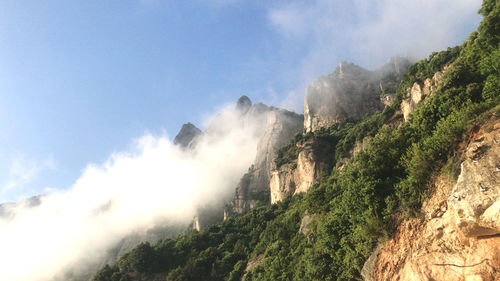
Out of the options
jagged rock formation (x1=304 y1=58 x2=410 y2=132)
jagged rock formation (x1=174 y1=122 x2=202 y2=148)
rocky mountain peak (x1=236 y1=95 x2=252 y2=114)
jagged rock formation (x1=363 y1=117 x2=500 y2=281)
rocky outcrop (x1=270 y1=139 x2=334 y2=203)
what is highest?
rocky mountain peak (x1=236 y1=95 x2=252 y2=114)

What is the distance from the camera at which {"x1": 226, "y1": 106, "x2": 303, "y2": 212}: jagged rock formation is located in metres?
90.1

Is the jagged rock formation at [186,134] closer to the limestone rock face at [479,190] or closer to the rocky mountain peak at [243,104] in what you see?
the rocky mountain peak at [243,104]

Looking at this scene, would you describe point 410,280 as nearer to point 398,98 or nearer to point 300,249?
point 300,249

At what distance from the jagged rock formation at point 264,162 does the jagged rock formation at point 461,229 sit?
69095mm

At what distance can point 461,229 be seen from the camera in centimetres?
1052

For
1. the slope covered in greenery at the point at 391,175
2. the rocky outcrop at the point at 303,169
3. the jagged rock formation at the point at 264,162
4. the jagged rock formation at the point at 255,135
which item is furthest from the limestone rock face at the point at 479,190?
the jagged rock formation at the point at 255,135

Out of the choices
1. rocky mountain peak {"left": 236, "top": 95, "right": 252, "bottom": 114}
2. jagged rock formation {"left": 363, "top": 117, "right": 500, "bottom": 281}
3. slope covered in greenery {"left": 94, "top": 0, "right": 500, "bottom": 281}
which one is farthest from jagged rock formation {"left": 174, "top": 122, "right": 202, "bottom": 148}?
jagged rock formation {"left": 363, "top": 117, "right": 500, "bottom": 281}

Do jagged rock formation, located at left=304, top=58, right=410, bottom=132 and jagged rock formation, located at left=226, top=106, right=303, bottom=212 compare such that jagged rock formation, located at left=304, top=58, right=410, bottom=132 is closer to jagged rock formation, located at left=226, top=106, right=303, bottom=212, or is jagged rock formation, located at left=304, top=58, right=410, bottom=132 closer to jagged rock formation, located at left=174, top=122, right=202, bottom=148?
jagged rock formation, located at left=226, top=106, right=303, bottom=212

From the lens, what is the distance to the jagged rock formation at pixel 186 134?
181 metres

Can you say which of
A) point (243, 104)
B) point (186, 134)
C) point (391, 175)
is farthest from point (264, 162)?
point (186, 134)

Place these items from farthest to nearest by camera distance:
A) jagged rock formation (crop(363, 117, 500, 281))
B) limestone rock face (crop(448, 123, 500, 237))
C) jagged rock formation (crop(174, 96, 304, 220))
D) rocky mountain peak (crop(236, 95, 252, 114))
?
rocky mountain peak (crop(236, 95, 252, 114)) → jagged rock formation (crop(174, 96, 304, 220)) → jagged rock formation (crop(363, 117, 500, 281)) → limestone rock face (crop(448, 123, 500, 237))

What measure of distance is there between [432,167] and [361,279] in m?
7.68

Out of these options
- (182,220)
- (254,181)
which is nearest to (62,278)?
(182,220)

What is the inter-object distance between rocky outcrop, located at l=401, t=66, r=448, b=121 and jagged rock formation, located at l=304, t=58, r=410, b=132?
107ft
